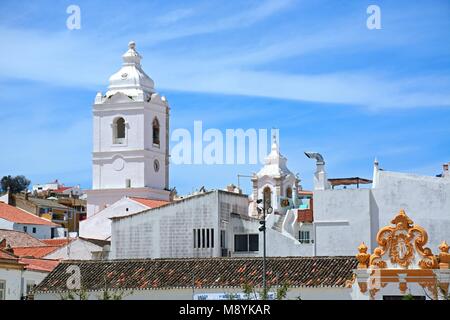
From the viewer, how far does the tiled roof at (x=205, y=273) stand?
1475 inches

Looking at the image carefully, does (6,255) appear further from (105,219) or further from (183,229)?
(105,219)

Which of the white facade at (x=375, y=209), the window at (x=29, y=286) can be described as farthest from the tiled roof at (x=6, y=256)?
the white facade at (x=375, y=209)

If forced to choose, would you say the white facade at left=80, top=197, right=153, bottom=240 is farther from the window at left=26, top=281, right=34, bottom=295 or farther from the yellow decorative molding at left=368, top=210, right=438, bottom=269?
the yellow decorative molding at left=368, top=210, right=438, bottom=269

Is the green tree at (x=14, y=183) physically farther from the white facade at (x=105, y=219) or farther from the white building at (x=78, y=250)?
the white building at (x=78, y=250)

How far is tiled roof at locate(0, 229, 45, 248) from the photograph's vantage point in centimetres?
6228

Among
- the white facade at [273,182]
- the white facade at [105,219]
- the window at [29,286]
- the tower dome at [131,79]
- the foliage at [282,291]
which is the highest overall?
the tower dome at [131,79]

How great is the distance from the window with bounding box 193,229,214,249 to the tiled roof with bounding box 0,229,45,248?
1735 centimetres

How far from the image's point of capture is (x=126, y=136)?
81.1m

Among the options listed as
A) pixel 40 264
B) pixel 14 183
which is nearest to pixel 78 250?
pixel 40 264

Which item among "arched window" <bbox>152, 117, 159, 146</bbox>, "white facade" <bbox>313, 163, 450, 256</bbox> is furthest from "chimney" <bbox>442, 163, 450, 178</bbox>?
"arched window" <bbox>152, 117, 159, 146</bbox>
